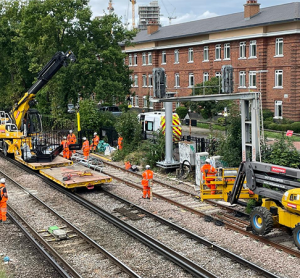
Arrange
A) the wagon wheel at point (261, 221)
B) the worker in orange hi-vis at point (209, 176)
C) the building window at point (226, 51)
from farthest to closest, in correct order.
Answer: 1. the building window at point (226, 51)
2. the worker in orange hi-vis at point (209, 176)
3. the wagon wheel at point (261, 221)

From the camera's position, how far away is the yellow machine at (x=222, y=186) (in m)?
14.6

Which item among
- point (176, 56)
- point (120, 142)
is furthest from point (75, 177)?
point (176, 56)

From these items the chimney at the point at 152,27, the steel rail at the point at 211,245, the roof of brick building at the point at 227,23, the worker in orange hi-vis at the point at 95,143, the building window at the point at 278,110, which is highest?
the chimney at the point at 152,27

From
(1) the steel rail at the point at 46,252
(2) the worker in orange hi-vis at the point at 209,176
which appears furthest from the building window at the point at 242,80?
(1) the steel rail at the point at 46,252

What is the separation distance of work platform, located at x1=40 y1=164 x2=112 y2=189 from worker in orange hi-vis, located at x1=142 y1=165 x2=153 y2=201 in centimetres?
204

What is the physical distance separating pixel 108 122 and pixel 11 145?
25.6 ft

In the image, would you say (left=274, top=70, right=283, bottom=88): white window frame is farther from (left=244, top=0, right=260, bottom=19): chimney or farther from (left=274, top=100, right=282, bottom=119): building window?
(left=244, top=0, right=260, bottom=19): chimney

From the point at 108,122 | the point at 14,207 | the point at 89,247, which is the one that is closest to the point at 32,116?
the point at 108,122

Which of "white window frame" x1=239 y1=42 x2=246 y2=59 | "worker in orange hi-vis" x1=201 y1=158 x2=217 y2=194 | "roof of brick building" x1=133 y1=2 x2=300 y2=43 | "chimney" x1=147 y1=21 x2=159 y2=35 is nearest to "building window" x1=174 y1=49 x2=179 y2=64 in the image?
"roof of brick building" x1=133 y1=2 x2=300 y2=43

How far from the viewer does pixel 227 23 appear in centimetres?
4475

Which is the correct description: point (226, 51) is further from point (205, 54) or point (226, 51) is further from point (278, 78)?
point (278, 78)

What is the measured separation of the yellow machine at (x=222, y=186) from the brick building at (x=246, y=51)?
57.4ft

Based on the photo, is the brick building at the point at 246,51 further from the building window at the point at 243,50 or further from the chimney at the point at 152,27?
the chimney at the point at 152,27

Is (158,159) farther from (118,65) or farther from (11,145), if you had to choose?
(118,65)
